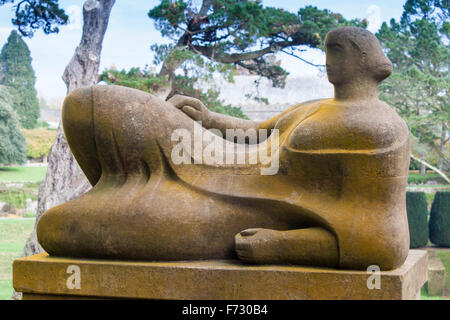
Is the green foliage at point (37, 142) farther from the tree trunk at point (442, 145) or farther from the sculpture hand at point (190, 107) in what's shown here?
the sculpture hand at point (190, 107)

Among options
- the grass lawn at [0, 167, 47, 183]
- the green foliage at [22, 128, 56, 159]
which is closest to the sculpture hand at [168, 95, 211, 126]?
the grass lawn at [0, 167, 47, 183]

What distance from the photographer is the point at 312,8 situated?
8.49 m

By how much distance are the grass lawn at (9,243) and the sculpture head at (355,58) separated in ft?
22.9

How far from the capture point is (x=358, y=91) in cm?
276

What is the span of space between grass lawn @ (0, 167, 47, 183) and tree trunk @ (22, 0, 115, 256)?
502 cm

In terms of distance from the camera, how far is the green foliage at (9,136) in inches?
497

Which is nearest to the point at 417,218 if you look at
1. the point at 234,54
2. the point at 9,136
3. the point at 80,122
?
the point at 234,54

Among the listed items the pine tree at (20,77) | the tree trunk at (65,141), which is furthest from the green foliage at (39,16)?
the pine tree at (20,77)

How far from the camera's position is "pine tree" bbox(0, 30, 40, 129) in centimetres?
1442

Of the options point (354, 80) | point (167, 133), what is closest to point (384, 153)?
point (354, 80)

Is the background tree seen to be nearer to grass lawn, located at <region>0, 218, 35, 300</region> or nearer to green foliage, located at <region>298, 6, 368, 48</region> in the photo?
green foliage, located at <region>298, 6, 368, 48</region>

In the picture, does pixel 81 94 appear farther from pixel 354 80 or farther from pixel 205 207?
pixel 354 80

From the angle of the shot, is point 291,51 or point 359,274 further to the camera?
point 291,51
